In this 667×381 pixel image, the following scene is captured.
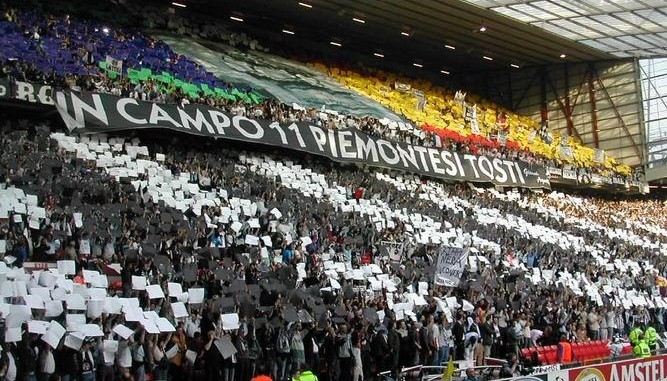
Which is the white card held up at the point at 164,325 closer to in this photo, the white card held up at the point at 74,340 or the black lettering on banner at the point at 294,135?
the white card held up at the point at 74,340

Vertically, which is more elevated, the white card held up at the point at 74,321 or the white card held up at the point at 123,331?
the white card held up at the point at 74,321

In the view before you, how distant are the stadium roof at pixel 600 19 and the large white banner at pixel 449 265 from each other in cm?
2092

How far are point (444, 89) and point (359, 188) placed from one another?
24692mm

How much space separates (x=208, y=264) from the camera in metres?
16.2

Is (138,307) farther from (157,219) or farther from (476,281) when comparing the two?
(476,281)

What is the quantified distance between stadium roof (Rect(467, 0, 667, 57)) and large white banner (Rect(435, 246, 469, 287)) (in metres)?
20.9

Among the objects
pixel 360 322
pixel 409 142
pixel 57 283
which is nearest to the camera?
pixel 57 283

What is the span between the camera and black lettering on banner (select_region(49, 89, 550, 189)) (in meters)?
24.4

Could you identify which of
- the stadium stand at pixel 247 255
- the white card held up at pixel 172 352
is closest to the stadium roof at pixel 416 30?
the stadium stand at pixel 247 255

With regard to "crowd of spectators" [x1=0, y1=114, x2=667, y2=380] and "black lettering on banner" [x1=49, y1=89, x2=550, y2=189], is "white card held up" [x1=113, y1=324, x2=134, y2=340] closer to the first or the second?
"crowd of spectators" [x1=0, y1=114, x2=667, y2=380]

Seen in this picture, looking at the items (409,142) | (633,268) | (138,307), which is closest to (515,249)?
(633,268)

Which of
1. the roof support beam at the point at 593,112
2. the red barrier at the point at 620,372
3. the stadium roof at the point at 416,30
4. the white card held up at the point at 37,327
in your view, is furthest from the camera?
the roof support beam at the point at 593,112

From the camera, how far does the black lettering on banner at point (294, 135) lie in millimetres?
24359

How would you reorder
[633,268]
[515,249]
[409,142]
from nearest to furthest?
[515,249]
[633,268]
[409,142]
